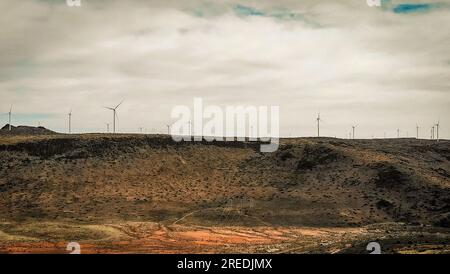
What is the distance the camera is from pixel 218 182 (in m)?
87.9

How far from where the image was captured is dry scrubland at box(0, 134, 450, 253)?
178ft

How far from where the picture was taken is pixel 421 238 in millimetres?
42156

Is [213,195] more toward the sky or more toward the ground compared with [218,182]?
more toward the ground

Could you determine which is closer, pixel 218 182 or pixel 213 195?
pixel 213 195

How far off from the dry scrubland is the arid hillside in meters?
0.18

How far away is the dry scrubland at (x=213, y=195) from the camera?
5416 cm

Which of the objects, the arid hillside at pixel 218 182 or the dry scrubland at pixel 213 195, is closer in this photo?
the dry scrubland at pixel 213 195

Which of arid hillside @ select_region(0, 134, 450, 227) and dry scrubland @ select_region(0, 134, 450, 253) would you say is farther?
arid hillside @ select_region(0, 134, 450, 227)

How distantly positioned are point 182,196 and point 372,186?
29451 mm

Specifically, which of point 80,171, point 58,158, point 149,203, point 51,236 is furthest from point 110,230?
point 58,158

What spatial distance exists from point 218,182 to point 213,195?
6.65 m

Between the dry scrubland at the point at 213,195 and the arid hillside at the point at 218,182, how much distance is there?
180mm

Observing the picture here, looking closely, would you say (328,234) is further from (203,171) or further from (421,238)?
(203,171)

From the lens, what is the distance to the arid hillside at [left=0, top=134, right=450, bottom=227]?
2783 inches
